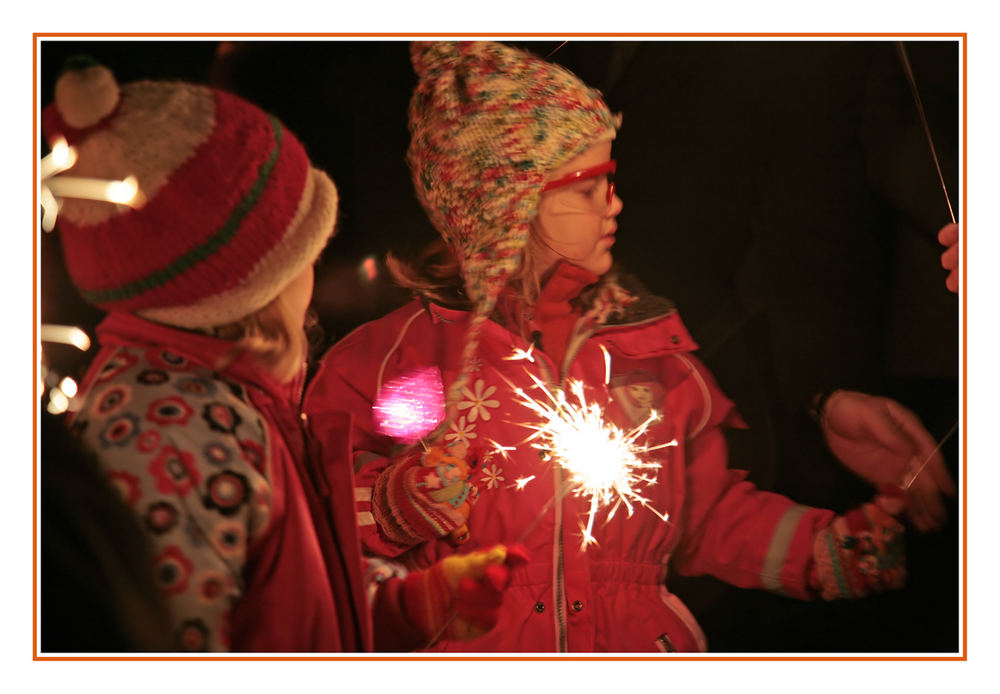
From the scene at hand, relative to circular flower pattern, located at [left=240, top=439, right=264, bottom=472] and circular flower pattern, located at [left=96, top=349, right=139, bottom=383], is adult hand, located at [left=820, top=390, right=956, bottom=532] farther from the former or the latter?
circular flower pattern, located at [left=96, top=349, right=139, bottom=383]

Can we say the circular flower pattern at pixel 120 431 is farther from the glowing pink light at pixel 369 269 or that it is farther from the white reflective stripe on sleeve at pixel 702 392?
the white reflective stripe on sleeve at pixel 702 392

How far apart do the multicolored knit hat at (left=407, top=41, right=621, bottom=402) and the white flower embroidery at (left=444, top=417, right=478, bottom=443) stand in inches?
2.3

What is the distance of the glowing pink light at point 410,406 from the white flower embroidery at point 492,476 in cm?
13

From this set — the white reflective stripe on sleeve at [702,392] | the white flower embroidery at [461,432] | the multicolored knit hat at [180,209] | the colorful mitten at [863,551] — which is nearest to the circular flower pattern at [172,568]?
the multicolored knit hat at [180,209]

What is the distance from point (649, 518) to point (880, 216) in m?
0.72

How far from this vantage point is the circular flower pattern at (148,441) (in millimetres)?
1452

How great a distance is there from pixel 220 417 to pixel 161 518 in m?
0.18

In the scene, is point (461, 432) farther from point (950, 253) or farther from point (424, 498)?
point (950, 253)

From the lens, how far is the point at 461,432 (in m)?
1.64

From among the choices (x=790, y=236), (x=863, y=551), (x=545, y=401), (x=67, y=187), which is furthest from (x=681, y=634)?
(x=67, y=187)

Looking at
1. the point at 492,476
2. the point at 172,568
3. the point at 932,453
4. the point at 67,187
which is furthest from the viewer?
the point at 932,453
